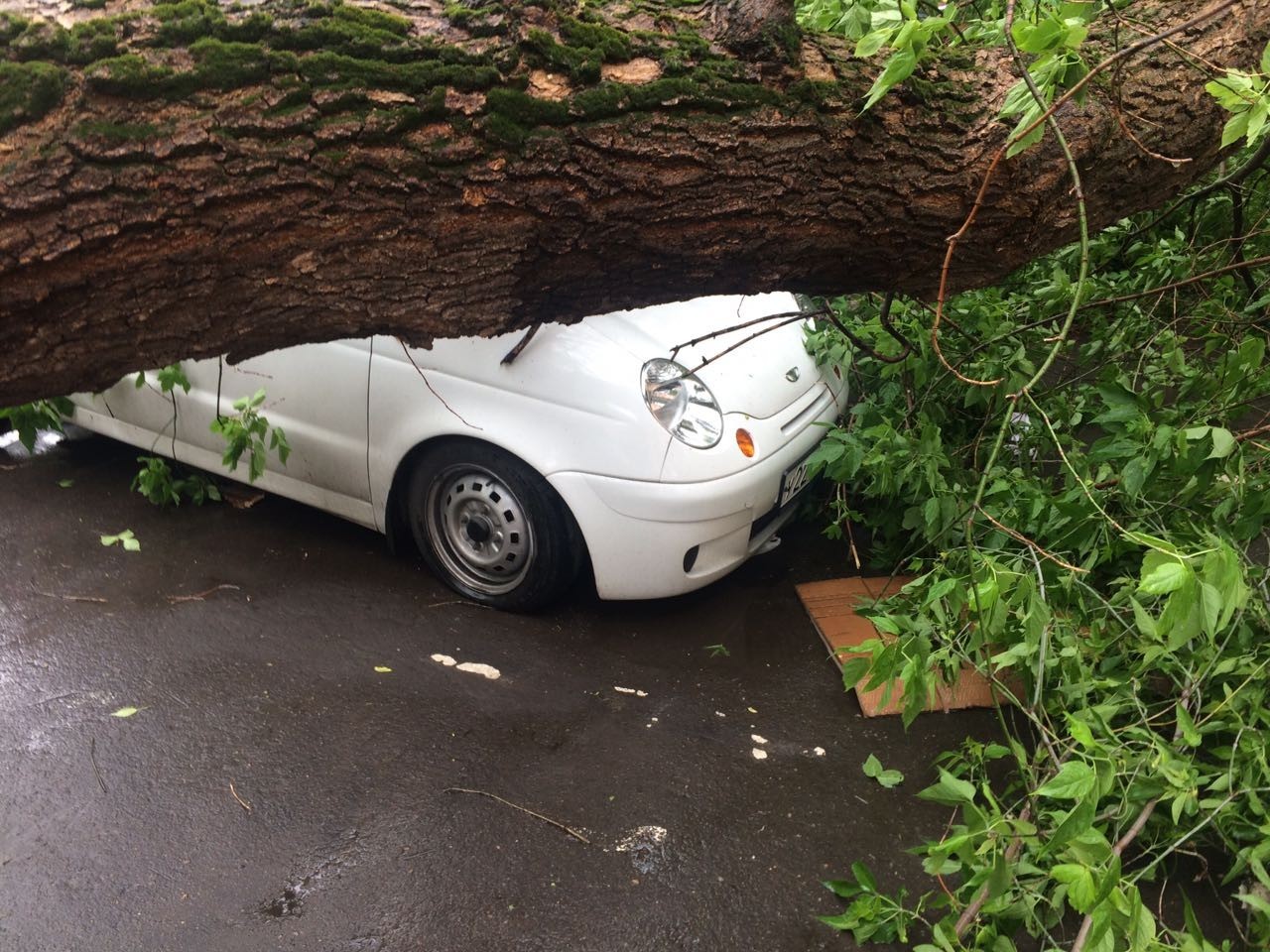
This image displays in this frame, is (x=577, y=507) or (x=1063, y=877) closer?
(x=1063, y=877)

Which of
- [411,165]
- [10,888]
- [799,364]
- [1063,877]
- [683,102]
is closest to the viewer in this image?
[1063,877]

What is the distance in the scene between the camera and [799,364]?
12.8ft

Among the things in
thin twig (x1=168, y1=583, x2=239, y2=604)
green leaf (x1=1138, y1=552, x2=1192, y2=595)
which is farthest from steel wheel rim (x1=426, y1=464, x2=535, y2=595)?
green leaf (x1=1138, y1=552, x2=1192, y2=595)

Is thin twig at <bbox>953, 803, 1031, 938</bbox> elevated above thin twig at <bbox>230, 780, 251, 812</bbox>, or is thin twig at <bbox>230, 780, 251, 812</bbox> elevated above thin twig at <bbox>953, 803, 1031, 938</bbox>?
thin twig at <bbox>953, 803, 1031, 938</bbox>

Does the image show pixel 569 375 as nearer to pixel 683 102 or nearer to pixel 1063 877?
pixel 683 102

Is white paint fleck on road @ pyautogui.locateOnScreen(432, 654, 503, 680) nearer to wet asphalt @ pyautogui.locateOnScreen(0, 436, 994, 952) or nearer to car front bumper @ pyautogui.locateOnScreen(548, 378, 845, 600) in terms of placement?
wet asphalt @ pyautogui.locateOnScreen(0, 436, 994, 952)

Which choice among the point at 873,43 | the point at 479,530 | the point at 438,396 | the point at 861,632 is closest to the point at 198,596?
the point at 479,530

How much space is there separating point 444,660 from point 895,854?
1.70 metres

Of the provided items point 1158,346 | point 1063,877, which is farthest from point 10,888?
point 1158,346

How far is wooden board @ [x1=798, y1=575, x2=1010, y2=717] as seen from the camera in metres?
3.20

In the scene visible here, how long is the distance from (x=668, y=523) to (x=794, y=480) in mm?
652

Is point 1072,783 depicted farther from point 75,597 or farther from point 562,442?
point 75,597

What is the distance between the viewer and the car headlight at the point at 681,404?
3.32 m

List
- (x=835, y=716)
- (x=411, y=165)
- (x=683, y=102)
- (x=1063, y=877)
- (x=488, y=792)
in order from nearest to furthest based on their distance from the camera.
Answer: (x=1063, y=877), (x=411, y=165), (x=683, y=102), (x=488, y=792), (x=835, y=716)
